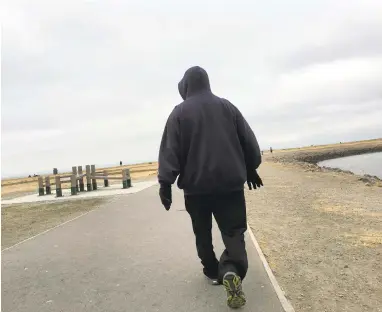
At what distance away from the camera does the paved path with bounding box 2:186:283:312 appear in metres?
4.38

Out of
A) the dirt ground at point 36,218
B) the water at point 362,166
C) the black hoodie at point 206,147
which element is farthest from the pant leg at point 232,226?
the water at point 362,166

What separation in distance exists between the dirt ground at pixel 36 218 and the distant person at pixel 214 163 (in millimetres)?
5986

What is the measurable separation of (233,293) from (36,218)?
33.9ft

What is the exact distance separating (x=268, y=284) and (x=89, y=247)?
3731mm

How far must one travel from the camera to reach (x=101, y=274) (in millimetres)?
5539

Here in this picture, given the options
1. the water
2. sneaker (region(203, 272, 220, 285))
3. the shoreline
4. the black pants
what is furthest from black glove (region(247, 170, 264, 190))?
the water

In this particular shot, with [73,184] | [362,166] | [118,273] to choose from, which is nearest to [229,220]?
[118,273]

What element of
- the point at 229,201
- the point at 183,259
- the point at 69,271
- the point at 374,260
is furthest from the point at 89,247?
the point at 374,260

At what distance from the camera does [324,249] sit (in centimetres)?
696

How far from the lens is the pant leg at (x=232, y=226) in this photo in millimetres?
4195

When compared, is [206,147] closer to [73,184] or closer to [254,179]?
[254,179]

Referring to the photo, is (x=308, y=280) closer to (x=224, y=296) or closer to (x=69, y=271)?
(x=224, y=296)

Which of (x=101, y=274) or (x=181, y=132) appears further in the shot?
(x=101, y=274)

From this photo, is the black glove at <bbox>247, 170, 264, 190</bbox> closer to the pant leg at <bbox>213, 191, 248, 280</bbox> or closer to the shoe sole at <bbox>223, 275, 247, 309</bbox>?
the pant leg at <bbox>213, 191, 248, 280</bbox>
